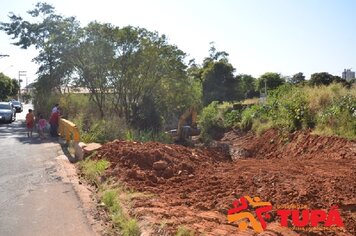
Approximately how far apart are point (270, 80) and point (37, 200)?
41.0 m

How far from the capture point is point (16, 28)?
32.2m

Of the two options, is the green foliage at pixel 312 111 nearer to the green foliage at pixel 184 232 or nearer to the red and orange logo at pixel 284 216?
the red and orange logo at pixel 284 216

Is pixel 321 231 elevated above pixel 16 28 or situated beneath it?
situated beneath

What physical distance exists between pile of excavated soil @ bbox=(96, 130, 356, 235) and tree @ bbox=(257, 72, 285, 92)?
34.0m

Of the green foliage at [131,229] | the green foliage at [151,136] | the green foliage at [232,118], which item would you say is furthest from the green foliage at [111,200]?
the green foliage at [232,118]

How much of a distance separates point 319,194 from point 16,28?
3070 centimetres

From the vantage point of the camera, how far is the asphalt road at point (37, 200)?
6.38m

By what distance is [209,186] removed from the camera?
25.5 ft

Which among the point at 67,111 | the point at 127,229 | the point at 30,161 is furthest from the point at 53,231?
the point at 67,111

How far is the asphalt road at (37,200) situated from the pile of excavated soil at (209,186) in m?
1.07

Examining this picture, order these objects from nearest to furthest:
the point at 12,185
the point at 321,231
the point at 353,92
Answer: the point at 321,231 < the point at 12,185 < the point at 353,92

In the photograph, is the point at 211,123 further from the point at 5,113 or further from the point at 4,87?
the point at 4,87

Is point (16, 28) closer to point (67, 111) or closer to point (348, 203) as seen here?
point (67, 111)

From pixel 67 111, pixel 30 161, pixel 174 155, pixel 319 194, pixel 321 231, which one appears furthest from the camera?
pixel 67 111
